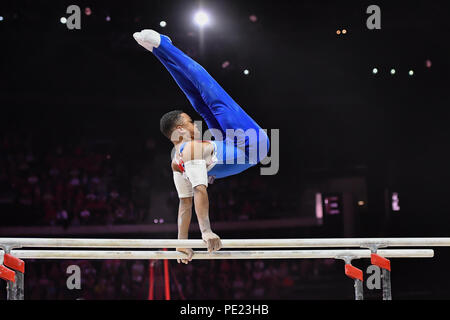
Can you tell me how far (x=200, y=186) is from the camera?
323 cm

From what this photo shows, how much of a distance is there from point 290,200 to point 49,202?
468 centimetres

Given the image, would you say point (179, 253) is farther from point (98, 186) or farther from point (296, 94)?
point (296, 94)

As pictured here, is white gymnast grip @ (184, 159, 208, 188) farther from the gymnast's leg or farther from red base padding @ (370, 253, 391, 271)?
red base padding @ (370, 253, 391, 271)

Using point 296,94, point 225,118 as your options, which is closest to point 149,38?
point 225,118

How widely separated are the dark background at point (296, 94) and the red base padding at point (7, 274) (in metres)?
6.03

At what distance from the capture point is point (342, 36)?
30.9 feet

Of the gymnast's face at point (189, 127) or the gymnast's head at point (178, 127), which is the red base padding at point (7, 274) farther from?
the gymnast's face at point (189, 127)

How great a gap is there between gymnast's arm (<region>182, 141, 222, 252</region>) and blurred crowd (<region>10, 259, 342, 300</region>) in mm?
5666

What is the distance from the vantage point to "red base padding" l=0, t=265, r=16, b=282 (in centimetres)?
323

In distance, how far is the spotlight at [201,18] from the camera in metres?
8.51

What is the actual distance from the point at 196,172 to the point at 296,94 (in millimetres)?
6857

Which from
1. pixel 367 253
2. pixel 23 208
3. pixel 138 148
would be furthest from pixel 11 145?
pixel 367 253

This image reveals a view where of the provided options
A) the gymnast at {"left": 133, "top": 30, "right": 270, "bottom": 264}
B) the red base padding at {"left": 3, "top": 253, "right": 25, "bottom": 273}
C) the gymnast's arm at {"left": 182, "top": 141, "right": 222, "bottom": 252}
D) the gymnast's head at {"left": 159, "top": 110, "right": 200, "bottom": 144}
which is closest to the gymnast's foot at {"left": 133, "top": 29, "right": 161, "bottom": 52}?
the gymnast at {"left": 133, "top": 30, "right": 270, "bottom": 264}

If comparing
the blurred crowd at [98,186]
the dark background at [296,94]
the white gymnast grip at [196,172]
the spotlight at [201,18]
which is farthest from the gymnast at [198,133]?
the blurred crowd at [98,186]
